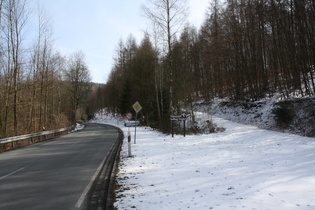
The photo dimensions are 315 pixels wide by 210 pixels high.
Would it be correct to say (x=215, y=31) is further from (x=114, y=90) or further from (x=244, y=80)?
(x=114, y=90)

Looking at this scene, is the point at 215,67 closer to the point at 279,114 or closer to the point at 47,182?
the point at 279,114

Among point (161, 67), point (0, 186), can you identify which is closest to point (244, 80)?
point (161, 67)

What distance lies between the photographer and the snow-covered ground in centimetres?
464

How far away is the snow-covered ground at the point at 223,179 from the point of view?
15.2ft

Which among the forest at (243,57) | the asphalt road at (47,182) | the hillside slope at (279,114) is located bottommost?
the asphalt road at (47,182)

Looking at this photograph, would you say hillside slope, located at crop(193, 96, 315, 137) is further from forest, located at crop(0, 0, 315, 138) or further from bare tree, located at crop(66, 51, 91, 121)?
bare tree, located at crop(66, 51, 91, 121)

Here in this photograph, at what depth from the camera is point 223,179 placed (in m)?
6.28

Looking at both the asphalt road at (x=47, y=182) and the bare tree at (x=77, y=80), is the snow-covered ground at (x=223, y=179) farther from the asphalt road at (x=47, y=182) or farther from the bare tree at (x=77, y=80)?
the bare tree at (x=77, y=80)

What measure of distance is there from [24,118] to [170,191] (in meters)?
22.2

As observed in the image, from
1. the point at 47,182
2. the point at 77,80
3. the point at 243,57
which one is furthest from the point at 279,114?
the point at 77,80

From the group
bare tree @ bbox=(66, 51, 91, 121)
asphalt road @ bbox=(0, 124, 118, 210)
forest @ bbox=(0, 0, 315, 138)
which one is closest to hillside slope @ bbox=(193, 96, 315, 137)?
forest @ bbox=(0, 0, 315, 138)

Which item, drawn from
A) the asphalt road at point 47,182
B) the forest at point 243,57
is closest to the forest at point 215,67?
the forest at point 243,57

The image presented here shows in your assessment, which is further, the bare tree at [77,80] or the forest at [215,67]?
the bare tree at [77,80]

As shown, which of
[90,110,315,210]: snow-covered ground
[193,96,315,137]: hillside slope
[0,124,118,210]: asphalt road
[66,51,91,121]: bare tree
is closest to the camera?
[90,110,315,210]: snow-covered ground
